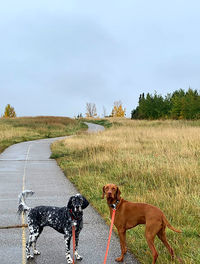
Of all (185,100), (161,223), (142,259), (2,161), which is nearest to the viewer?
(161,223)

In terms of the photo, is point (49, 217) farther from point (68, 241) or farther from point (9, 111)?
point (9, 111)

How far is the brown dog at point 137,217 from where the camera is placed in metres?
3.83

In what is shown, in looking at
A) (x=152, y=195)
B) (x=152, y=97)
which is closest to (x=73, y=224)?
(x=152, y=195)

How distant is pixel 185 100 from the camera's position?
56844 mm

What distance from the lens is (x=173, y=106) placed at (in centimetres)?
6444

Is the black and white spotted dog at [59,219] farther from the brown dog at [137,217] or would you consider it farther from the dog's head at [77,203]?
the brown dog at [137,217]

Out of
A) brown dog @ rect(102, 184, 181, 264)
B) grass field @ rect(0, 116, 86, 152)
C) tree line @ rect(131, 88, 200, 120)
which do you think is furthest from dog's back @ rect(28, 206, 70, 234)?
tree line @ rect(131, 88, 200, 120)

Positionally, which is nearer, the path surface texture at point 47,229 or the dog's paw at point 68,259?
the dog's paw at point 68,259

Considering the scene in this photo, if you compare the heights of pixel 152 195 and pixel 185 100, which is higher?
pixel 185 100

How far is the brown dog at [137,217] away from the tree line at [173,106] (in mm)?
50410

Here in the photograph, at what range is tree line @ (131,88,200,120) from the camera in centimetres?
5613

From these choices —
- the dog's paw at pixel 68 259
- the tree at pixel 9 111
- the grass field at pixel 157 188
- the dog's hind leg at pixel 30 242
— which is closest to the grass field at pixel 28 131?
the grass field at pixel 157 188

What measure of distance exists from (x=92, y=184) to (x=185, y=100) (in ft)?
168

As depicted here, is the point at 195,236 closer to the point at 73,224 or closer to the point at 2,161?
the point at 73,224
